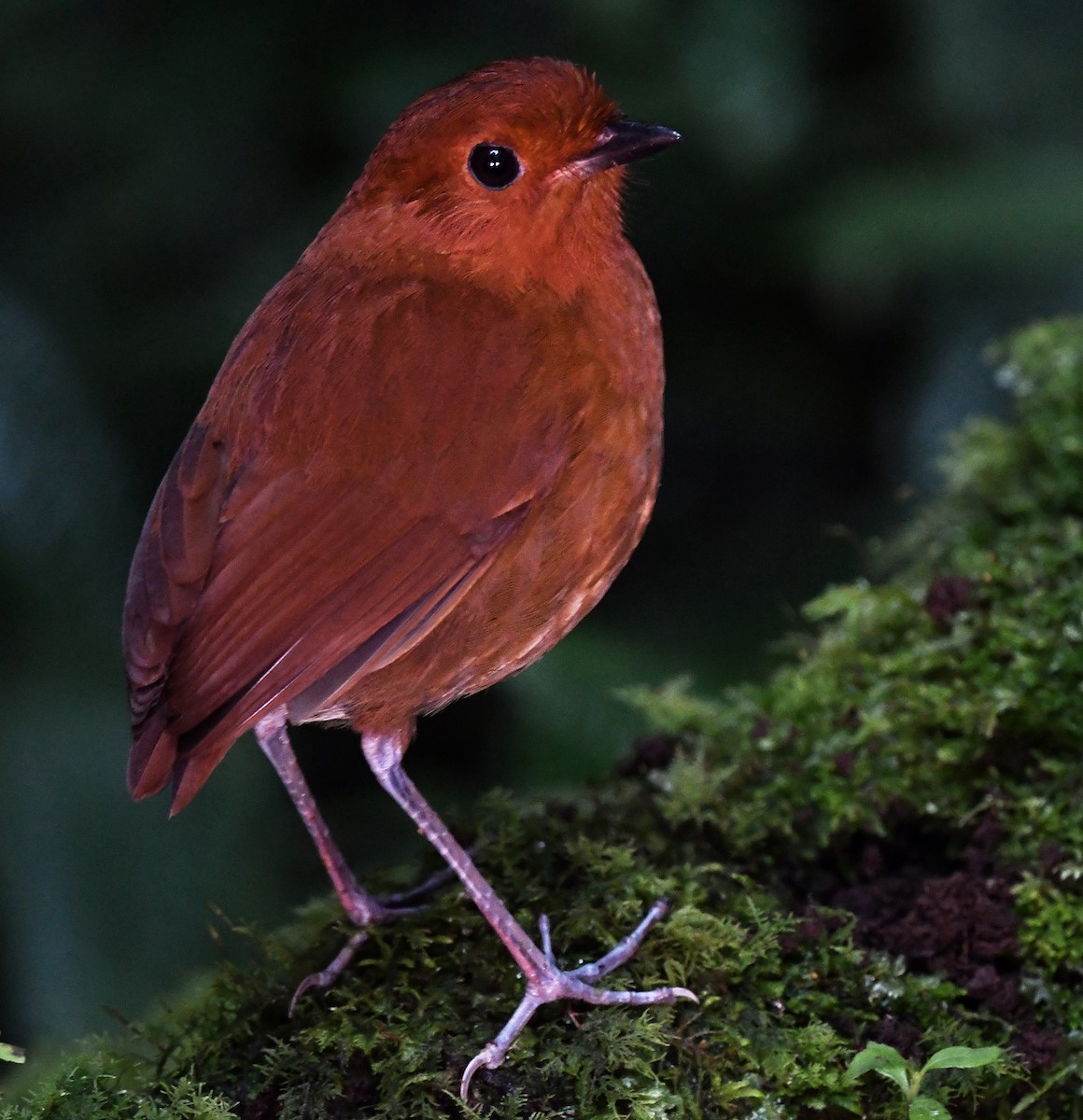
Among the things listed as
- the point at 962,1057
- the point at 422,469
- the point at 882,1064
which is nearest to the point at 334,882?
the point at 422,469

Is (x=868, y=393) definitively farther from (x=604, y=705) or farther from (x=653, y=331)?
(x=653, y=331)

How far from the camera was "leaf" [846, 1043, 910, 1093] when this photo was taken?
6.57ft

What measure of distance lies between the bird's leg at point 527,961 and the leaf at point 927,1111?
344 mm

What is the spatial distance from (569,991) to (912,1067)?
48cm

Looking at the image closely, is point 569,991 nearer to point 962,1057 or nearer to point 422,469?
point 962,1057

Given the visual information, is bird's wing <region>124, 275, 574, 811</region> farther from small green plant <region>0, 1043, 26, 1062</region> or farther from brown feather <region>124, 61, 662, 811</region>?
small green plant <region>0, 1043, 26, 1062</region>

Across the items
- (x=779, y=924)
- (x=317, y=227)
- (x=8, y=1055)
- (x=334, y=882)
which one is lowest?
(x=779, y=924)

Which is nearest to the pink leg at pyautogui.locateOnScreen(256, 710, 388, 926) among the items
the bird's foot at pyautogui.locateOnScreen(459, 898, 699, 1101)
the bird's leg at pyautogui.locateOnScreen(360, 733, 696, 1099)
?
the bird's leg at pyautogui.locateOnScreen(360, 733, 696, 1099)

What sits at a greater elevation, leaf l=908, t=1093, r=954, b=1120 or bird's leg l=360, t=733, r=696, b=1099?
bird's leg l=360, t=733, r=696, b=1099

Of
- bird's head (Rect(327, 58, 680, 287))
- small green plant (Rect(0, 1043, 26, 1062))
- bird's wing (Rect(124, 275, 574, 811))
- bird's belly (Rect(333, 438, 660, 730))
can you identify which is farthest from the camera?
bird's head (Rect(327, 58, 680, 287))

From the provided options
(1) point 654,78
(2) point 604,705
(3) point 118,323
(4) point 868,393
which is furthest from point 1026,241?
(3) point 118,323

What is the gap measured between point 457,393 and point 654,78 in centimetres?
189

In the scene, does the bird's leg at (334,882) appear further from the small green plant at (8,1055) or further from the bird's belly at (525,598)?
the small green plant at (8,1055)

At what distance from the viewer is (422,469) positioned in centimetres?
230
